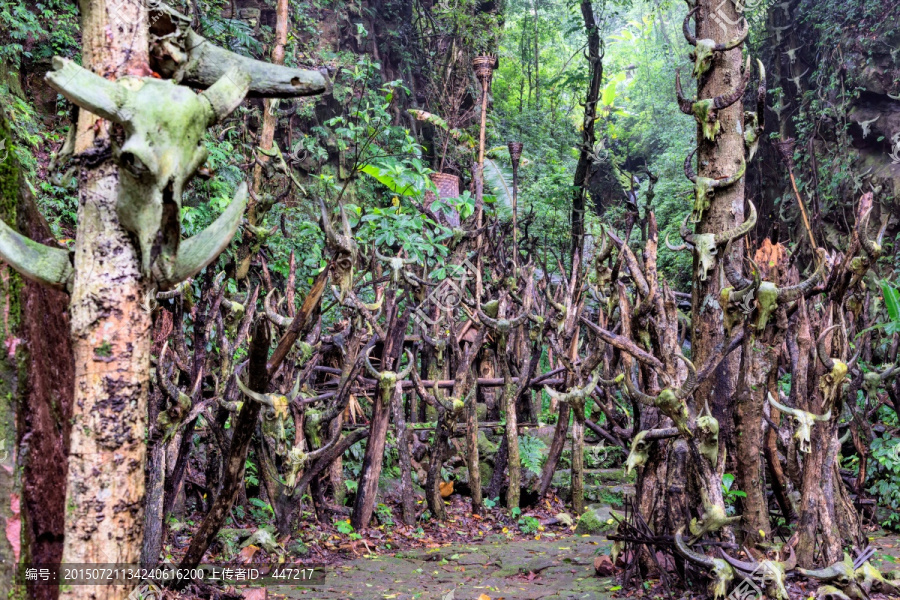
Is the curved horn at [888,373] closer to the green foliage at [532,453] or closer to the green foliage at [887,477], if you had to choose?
the green foliage at [887,477]

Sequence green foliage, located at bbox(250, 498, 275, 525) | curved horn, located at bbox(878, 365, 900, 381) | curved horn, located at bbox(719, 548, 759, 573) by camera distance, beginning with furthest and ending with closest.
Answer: green foliage, located at bbox(250, 498, 275, 525)
curved horn, located at bbox(878, 365, 900, 381)
curved horn, located at bbox(719, 548, 759, 573)

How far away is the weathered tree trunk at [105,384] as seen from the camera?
1.78 metres

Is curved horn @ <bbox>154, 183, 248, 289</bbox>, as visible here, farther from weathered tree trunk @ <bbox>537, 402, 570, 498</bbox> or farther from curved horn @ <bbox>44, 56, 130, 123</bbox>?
weathered tree trunk @ <bbox>537, 402, 570, 498</bbox>

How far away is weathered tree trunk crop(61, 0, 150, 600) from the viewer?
5.83ft

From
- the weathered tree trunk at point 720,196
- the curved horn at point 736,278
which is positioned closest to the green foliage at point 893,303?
the weathered tree trunk at point 720,196

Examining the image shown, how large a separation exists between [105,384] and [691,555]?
3039 millimetres

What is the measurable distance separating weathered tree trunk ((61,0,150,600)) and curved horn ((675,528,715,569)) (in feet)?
9.20

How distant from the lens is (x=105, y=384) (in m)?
1.80

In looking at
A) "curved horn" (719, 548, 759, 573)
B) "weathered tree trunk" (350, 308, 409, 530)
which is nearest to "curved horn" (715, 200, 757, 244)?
"curved horn" (719, 548, 759, 573)

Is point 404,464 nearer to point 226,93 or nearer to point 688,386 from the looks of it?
point 688,386

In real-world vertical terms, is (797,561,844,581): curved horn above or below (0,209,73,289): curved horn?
below

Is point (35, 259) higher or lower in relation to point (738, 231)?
lower

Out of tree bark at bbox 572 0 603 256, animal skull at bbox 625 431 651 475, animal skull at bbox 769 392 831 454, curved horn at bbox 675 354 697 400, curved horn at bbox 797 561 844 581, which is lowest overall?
curved horn at bbox 797 561 844 581

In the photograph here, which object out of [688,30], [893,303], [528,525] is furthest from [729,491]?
[688,30]
